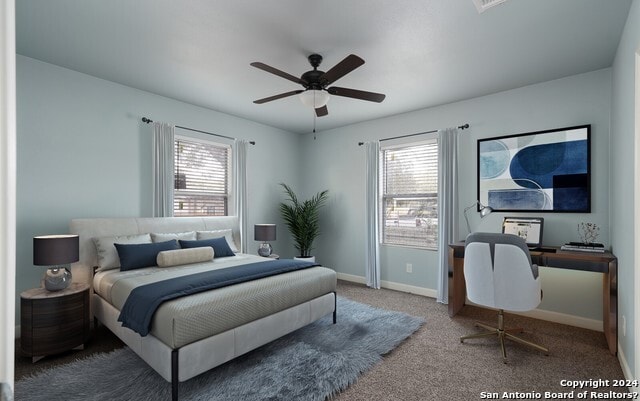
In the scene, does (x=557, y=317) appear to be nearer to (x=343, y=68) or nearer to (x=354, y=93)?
(x=354, y=93)

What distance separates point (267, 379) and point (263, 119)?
379 cm

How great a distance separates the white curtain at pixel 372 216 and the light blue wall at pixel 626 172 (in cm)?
269

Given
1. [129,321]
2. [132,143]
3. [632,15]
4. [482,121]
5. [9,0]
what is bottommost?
[129,321]

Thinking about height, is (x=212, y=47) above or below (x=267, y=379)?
above

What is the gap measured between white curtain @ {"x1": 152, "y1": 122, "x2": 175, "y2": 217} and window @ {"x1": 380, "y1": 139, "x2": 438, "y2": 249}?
3033 millimetres

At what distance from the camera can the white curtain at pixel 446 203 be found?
4074 mm

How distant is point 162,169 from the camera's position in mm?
3893

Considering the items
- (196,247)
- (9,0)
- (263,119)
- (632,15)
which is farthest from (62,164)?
(632,15)

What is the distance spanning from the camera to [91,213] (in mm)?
3408

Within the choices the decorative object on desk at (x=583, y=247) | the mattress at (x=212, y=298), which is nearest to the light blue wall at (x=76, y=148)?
the mattress at (x=212, y=298)

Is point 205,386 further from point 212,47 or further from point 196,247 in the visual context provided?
point 212,47

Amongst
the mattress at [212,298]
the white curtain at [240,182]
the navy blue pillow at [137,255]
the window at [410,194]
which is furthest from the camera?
the white curtain at [240,182]

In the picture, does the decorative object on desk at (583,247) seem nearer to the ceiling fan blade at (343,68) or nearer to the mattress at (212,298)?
the mattress at (212,298)

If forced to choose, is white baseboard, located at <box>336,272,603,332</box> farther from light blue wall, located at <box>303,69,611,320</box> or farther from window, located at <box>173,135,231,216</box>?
window, located at <box>173,135,231,216</box>
